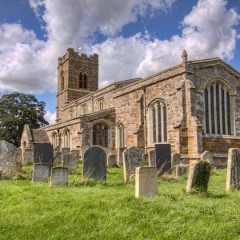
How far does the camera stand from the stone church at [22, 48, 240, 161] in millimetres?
19531

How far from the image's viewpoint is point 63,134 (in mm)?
28891

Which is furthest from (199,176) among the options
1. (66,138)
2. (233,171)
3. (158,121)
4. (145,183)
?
(66,138)

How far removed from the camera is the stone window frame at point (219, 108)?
2058cm

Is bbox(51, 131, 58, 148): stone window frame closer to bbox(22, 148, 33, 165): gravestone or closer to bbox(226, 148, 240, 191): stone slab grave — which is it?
bbox(22, 148, 33, 165): gravestone

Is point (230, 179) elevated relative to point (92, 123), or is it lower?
lower

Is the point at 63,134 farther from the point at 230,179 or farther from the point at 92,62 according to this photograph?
the point at 230,179

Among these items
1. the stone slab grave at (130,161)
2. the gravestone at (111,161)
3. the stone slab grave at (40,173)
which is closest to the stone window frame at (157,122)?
the gravestone at (111,161)

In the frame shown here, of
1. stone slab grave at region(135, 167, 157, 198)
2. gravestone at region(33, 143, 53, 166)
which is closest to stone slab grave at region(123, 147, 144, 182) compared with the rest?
stone slab grave at region(135, 167, 157, 198)

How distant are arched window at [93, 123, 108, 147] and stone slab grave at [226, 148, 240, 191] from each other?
692 inches

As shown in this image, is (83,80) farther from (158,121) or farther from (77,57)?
(158,121)

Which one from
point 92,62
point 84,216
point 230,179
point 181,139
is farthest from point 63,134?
point 84,216

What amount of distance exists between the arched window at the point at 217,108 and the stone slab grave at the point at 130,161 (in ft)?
35.3

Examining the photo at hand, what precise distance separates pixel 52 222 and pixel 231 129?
59.3 ft

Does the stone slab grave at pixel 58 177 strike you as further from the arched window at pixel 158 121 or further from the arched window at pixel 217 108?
the arched window at pixel 217 108
